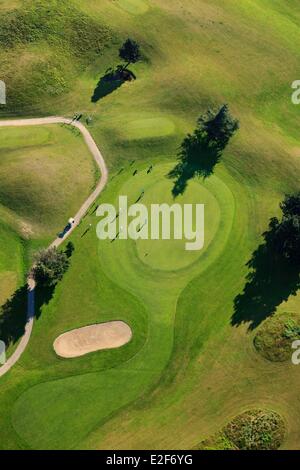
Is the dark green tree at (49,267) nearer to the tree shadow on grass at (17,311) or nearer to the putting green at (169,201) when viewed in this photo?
the tree shadow on grass at (17,311)

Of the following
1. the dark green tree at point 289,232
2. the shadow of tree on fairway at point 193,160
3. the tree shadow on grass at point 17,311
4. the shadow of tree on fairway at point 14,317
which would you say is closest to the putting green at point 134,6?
the shadow of tree on fairway at point 193,160

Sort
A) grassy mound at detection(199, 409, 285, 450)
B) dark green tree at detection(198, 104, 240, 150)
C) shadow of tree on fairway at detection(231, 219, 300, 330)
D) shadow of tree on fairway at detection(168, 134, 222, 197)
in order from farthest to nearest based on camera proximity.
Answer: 1. dark green tree at detection(198, 104, 240, 150)
2. shadow of tree on fairway at detection(168, 134, 222, 197)
3. shadow of tree on fairway at detection(231, 219, 300, 330)
4. grassy mound at detection(199, 409, 285, 450)

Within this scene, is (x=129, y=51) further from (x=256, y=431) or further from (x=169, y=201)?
(x=256, y=431)

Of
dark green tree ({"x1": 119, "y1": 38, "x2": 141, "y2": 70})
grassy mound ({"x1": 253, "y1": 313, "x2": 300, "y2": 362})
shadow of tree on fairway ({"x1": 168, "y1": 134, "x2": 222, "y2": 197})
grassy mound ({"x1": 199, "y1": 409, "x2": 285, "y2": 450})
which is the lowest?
grassy mound ({"x1": 199, "y1": 409, "x2": 285, "y2": 450})

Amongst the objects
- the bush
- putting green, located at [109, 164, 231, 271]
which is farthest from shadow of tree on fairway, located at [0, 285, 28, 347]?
the bush

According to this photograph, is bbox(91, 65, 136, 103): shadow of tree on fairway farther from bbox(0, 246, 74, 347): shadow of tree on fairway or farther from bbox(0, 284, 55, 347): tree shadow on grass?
bbox(0, 284, 55, 347): tree shadow on grass

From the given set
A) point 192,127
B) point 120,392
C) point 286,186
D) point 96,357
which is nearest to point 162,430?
point 120,392

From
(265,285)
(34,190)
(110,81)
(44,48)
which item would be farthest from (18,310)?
(44,48)
